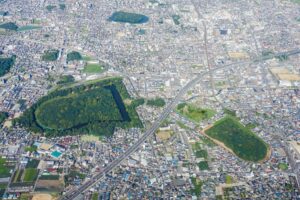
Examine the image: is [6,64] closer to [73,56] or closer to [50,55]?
[50,55]

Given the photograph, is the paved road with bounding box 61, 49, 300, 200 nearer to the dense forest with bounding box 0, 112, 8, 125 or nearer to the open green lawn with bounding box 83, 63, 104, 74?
the open green lawn with bounding box 83, 63, 104, 74

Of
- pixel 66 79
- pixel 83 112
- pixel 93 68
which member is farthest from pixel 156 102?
Answer: pixel 66 79

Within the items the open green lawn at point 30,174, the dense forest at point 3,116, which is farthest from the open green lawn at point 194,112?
the dense forest at point 3,116

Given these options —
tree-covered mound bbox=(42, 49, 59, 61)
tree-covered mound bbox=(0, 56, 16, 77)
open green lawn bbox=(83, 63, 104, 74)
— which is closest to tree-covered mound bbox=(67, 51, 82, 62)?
tree-covered mound bbox=(42, 49, 59, 61)

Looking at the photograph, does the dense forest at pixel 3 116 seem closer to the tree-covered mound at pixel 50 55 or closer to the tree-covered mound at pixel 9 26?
the tree-covered mound at pixel 50 55

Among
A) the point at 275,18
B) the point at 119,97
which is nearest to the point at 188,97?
the point at 119,97
